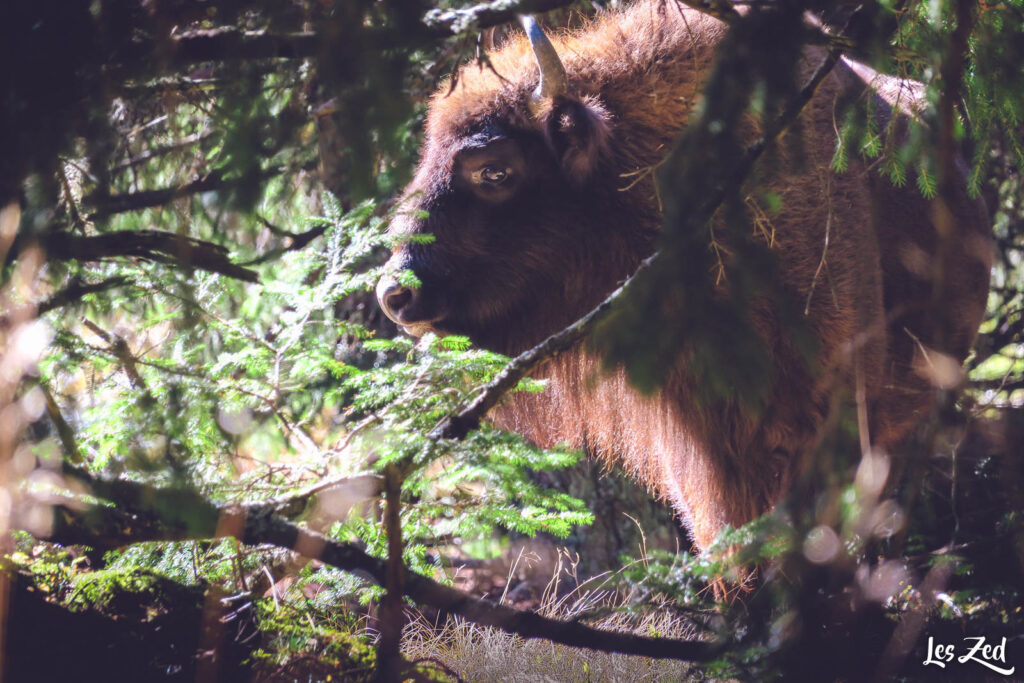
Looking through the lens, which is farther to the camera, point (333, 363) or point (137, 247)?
point (333, 363)

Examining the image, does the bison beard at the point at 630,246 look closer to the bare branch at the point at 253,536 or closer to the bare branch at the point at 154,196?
the bare branch at the point at 154,196

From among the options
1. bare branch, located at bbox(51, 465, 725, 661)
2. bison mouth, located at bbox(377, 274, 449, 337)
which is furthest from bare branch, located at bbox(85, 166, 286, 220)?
bison mouth, located at bbox(377, 274, 449, 337)

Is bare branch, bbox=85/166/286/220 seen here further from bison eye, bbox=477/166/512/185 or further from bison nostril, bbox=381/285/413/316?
bison eye, bbox=477/166/512/185

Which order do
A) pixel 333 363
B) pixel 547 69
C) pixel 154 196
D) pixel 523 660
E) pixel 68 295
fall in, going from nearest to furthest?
pixel 68 295
pixel 154 196
pixel 333 363
pixel 523 660
pixel 547 69

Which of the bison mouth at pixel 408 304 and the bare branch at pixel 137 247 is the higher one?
the bare branch at pixel 137 247

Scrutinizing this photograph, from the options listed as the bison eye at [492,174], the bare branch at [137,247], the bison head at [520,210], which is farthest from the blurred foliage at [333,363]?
the bison eye at [492,174]

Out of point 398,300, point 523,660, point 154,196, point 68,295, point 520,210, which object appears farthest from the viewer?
point 520,210

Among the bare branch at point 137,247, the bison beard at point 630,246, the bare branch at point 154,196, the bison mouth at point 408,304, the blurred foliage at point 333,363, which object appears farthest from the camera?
the bison beard at point 630,246

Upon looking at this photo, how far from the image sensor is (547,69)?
4184mm

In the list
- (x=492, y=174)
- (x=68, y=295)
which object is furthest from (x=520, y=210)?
(x=68, y=295)

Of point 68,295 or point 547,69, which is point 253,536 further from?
point 547,69

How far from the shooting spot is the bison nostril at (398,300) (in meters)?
3.92

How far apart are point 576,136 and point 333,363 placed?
1851 mm

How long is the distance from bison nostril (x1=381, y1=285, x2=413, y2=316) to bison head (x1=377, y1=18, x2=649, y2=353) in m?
0.13
